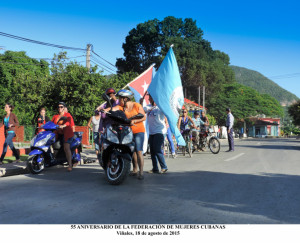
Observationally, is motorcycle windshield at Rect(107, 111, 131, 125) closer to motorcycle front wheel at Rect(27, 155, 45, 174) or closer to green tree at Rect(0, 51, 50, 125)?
motorcycle front wheel at Rect(27, 155, 45, 174)

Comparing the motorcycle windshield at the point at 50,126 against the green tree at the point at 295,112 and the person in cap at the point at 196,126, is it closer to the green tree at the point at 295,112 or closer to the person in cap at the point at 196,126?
the person in cap at the point at 196,126

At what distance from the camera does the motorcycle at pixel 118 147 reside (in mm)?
5980

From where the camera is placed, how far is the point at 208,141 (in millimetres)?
14172

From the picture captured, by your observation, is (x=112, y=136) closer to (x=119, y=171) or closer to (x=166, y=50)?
(x=119, y=171)

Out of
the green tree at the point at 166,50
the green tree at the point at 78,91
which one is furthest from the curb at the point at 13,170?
the green tree at the point at 166,50

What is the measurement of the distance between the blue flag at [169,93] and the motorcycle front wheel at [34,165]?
3.29 m

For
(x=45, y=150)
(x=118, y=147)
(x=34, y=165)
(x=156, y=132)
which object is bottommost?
(x=34, y=165)

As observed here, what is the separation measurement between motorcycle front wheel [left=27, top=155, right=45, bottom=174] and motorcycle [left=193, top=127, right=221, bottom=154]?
7.83 meters

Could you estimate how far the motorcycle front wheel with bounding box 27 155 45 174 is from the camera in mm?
7723

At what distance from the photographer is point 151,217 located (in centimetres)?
388

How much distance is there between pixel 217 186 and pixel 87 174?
10.7 feet

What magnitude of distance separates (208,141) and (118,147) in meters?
8.67

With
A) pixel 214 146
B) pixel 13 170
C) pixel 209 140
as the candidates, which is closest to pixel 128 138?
pixel 13 170

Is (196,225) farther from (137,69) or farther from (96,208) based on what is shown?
(137,69)
